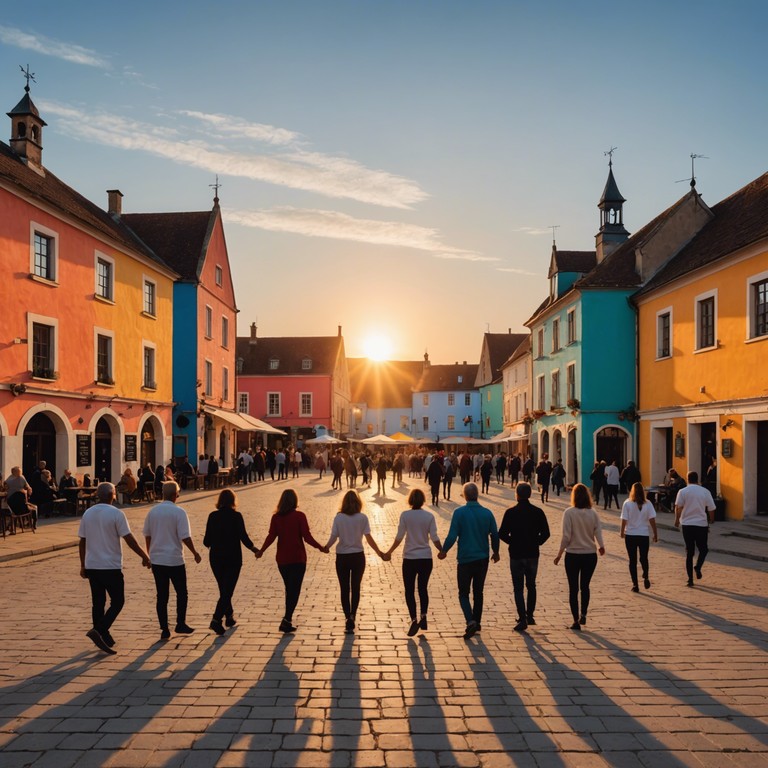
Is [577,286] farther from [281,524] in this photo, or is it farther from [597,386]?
[281,524]

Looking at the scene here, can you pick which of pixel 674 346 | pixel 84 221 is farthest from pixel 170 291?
pixel 674 346

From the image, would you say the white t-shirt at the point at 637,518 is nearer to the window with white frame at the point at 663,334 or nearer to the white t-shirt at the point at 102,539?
the white t-shirt at the point at 102,539

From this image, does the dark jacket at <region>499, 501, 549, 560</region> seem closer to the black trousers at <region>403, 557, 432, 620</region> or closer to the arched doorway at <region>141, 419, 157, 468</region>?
the black trousers at <region>403, 557, 432, 620</region>

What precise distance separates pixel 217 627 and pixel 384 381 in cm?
8935

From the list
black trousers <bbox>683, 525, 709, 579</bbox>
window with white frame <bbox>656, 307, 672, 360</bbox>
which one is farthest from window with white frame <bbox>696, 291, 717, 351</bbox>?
black trousers <bbox>683, 525, 709, 579</bbox>

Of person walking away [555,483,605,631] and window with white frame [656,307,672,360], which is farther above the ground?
window with white frame [656,307,672,360]

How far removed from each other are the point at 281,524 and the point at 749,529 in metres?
14.3

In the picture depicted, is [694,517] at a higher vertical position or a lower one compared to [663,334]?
lower

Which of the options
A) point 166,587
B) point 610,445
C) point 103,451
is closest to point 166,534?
point 166,587

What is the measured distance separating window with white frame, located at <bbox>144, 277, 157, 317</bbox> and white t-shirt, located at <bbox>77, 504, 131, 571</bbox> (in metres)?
23.6

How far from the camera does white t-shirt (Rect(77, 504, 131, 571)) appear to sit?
27.0ft

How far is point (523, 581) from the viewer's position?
9.45 metres

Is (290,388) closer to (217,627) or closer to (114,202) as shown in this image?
(114,202)

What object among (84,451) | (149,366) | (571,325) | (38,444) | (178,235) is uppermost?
(178,235)
